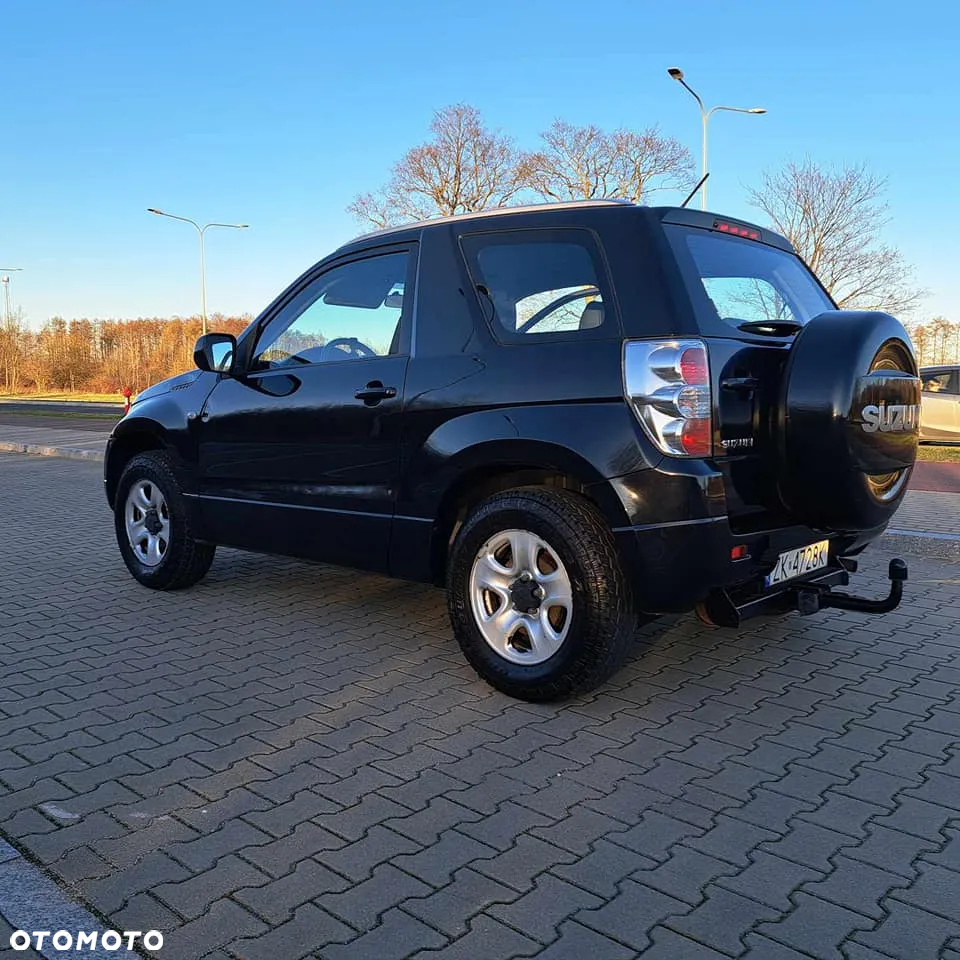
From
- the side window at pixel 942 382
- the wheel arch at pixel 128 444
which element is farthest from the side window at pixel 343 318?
the side window at pixel 942 382

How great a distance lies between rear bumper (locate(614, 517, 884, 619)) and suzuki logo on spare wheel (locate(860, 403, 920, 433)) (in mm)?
540

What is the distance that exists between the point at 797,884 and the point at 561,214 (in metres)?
2.65

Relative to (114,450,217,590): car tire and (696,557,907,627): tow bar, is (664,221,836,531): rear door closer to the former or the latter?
(696,557,907,627): tow bar

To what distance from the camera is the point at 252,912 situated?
233cm

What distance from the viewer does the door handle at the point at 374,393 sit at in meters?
4.23

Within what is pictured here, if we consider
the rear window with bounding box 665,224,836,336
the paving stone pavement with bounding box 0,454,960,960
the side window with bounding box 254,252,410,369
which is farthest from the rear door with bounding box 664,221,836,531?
the side window with bounding box 254,252,410,369

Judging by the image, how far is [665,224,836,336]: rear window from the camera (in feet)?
12.1

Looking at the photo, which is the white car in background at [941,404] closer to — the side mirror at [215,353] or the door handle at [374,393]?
the side mirror at [215,353]

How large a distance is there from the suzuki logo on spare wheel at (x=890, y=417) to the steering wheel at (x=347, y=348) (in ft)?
7.25

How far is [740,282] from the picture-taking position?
4031 mm

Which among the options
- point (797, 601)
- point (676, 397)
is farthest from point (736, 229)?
point (797, 601)

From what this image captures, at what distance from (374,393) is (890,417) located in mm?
2190

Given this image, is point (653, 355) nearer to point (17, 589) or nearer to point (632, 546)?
point (632, 546)

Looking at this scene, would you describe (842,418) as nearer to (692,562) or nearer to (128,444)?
(692,562)
